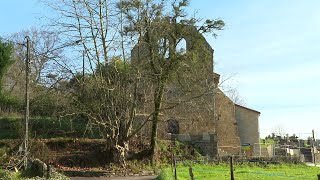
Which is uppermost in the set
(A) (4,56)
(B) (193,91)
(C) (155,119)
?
(A) (4,56)

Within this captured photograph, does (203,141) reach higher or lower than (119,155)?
higher

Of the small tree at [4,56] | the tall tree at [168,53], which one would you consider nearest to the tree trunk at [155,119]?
the tall tree at [168,53]

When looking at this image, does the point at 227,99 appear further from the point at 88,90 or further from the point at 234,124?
the point at 88,90

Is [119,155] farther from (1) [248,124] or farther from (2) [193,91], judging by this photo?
(1) [248,124]

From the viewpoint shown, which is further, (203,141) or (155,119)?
(203,141)

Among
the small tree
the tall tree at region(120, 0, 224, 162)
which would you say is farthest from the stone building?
the small tree

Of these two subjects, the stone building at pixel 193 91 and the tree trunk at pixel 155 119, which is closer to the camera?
the tree trunk at pixel 155 119

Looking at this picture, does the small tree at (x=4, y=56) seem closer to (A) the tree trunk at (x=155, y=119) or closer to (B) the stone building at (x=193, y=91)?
(B) the stone building at (x=193, y=91)

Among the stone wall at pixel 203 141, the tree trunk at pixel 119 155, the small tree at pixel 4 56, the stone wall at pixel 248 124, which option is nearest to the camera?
the tree trunk at pixel 119 155

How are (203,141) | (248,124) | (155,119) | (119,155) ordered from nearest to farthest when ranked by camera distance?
(119,155)
(155,119)
(203,141)
(248,124)

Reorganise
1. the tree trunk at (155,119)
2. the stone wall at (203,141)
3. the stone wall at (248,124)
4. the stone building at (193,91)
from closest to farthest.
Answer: the tree trunk at (155,119) < the stone building at (193,91) < the stone wall at (203,141) < the stone wall at (248,124)

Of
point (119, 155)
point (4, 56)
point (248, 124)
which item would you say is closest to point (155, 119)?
point (119, 155)

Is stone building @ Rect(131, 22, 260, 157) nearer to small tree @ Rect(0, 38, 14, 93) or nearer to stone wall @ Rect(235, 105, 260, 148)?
stone wall @ Rect(235, 105, 260, 148)

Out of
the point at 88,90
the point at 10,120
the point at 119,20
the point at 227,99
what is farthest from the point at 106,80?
the point at 227,99
